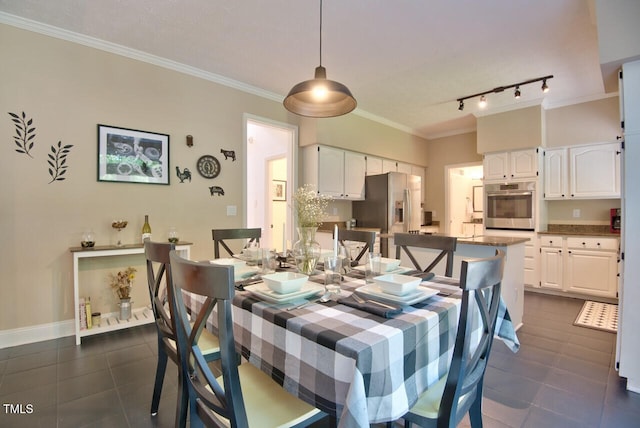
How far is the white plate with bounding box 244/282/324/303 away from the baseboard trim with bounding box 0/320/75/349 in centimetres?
245

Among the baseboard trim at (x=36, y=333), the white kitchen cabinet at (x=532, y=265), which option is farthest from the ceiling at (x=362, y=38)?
the baseboard trim at (x=36, y=333)

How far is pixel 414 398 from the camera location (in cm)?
101

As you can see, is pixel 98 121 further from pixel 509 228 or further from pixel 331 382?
pixel 509 228

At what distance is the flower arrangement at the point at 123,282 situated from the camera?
291cm

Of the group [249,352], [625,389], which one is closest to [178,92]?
[249,352]

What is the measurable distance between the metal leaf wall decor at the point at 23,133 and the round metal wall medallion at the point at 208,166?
4.61 feet

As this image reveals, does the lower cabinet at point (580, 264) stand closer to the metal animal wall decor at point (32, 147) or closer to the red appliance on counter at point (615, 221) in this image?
the red appliance on counter at point (615, 221)

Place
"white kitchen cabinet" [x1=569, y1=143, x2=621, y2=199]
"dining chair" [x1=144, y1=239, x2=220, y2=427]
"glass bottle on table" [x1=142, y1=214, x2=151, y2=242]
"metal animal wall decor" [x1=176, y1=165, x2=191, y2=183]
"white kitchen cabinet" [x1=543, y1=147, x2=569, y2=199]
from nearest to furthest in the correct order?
"dining chair" [x1=144, y1=239, x2=220, y2=427]
"glass bottle on table" [x1=142, y1=214, x2=151, y2=242]
"metal animal wall decor" [x1=176, y1=165, x2=191, y2=183]
"white kitchen cabinet" [x1=569, y1=143, x2=621, y2=199]
"white kitchen cabinet" [x1=543, y1=147, x2=569, y2=199]

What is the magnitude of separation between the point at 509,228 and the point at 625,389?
112 inches

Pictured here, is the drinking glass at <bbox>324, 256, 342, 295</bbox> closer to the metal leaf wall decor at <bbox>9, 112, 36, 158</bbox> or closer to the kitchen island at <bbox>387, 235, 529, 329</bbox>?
the kitchen island at <bbox>387, 235, 529, 329</bbox>

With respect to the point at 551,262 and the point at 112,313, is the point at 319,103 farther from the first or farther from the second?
the point at 551,262

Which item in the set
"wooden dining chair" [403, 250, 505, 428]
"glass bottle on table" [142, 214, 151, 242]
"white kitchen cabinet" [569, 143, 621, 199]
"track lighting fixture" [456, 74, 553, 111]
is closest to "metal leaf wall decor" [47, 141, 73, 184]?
Result: "glass bottle on table" [142, 214, 151, 242]

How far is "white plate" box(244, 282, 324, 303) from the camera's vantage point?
121cm

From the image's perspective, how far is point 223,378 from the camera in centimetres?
90
